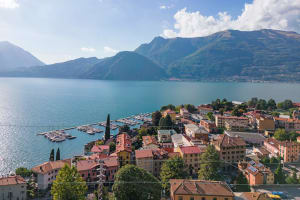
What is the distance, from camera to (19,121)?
58.6 meters

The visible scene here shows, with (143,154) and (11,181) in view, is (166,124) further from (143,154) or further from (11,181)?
(11,181)

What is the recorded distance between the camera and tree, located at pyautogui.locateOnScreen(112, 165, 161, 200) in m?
16.5

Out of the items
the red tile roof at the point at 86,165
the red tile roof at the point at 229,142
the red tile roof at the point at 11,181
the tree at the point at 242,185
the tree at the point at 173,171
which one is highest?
the red tile roof at the point at 229,142

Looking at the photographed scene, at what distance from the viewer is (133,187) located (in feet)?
54.3

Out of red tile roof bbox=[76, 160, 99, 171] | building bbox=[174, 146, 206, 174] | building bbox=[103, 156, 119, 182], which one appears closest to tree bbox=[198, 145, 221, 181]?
building bbox=[174, 146, 206, 174]

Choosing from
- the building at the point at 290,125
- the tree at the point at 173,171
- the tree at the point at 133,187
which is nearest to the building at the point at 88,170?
the tree at the point at 133,187

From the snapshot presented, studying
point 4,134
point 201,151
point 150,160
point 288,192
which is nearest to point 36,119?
point 4,134

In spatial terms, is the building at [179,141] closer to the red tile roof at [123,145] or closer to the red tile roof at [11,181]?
the red tile roof at [123,145]

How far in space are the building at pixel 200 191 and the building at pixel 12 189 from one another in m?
14.5

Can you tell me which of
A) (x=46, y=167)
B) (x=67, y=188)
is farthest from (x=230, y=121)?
(x=67, y=188)

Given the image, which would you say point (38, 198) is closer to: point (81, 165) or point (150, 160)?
point (81, 165)

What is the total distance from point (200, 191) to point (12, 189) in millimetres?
17244

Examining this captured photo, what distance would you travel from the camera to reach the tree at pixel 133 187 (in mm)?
16469

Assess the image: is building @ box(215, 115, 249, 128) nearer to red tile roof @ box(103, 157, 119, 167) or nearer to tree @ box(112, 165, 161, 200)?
red tile roof @ box(103, 157, 119, 167)
